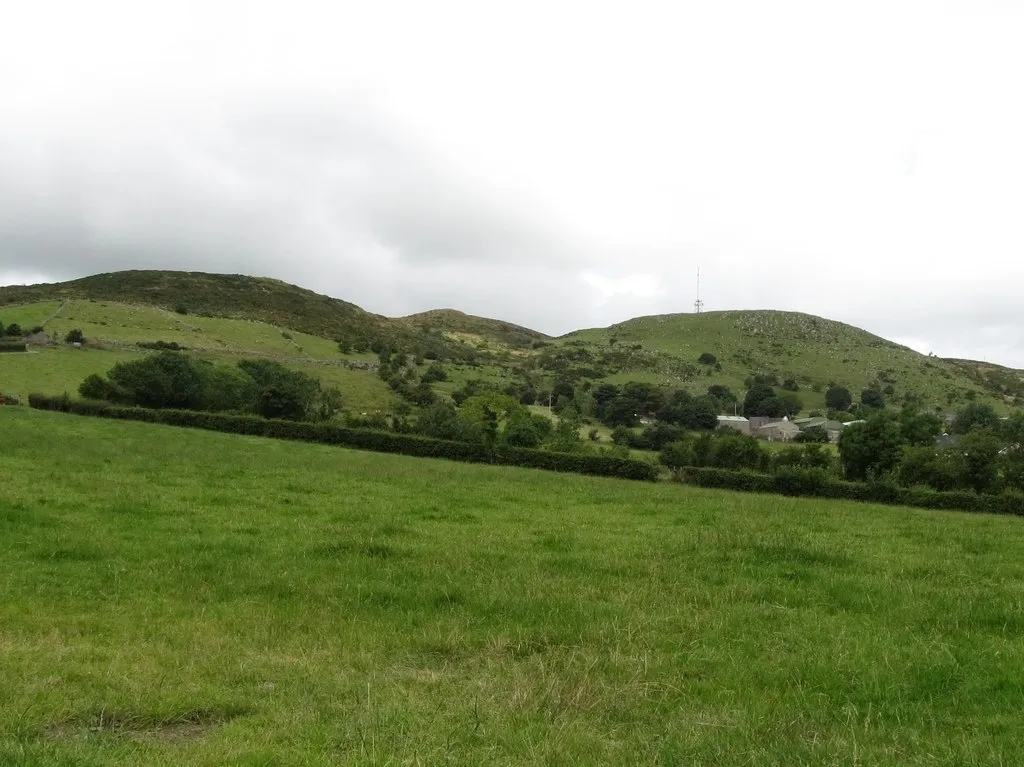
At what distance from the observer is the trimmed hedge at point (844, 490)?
40.2 m

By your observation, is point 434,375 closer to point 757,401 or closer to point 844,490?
point 757,401

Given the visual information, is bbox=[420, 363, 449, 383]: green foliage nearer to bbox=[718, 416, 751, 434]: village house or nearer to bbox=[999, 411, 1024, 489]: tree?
bbox=[718, 416, 751, 434]: village house

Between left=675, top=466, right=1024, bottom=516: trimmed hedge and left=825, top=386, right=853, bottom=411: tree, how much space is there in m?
123

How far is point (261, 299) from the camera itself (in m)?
166

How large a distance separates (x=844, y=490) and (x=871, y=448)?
33.2 m

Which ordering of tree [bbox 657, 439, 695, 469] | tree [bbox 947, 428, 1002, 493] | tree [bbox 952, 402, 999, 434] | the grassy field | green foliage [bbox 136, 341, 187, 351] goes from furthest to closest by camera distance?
tree [bbox 952, 402, 999, 434] < green foliage [bbox 136, 341, 187, 351] < tree [bbox 657, 439, 695, 469] < tree [bbox 947, 428, 1002, 493] < the grassy field

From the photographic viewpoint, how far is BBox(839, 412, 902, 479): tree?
6988 centimetres

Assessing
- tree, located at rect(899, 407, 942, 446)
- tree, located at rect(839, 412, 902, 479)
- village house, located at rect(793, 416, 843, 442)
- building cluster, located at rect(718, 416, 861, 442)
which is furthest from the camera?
building cluster, located at rect(718, 416, 861, 442)

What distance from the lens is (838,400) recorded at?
6201 inches

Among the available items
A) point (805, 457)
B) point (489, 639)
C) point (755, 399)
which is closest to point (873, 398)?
point (755, 399)

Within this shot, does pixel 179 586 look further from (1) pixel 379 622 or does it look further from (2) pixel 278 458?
(2) pixel 278 458

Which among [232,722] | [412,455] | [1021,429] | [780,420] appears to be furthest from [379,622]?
[780,420]

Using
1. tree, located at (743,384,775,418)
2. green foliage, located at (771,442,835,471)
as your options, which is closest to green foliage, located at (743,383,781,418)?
tree, located at (743,384,775,418)

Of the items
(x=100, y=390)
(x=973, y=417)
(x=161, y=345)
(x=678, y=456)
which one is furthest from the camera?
(x=973, y=417)
